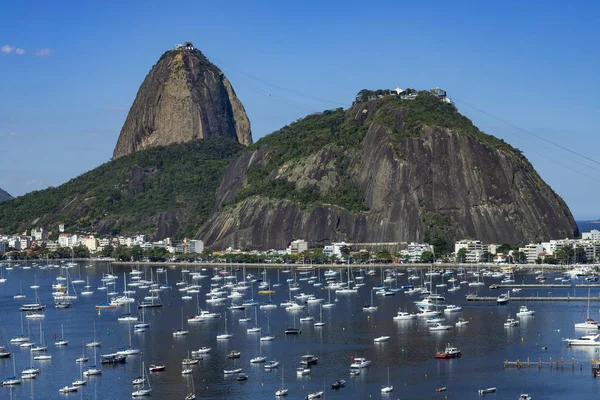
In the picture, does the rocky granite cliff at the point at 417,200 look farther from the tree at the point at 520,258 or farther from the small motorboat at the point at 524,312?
the small motorboat at the point at 524,312

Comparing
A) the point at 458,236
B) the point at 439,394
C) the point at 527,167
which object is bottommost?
the point at 439,394

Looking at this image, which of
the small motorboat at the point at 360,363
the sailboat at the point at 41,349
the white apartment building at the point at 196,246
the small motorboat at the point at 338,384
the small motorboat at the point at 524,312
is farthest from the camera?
the white apartment building at the point at 196,246

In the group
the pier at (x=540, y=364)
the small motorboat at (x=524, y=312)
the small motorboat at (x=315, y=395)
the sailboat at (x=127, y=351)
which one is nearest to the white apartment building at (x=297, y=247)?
the small motorboat at (x=524, y=312)

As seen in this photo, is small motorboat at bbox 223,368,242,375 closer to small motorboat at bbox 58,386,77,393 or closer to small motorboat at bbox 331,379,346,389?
small motorboat at bbox 331,379,346,389

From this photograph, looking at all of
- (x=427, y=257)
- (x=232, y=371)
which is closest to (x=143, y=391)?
(x=232, y=371)

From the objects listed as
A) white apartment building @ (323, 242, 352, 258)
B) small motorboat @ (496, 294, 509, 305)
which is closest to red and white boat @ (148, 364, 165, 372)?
small motorboat @ (496, 294, 509, 305)

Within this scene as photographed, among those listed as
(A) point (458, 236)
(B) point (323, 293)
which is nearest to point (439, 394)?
(B) point (323, 293)

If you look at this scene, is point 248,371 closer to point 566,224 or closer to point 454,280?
point 454,280
